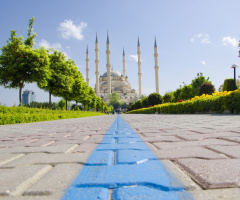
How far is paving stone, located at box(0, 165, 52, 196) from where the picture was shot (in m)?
A: 1.04

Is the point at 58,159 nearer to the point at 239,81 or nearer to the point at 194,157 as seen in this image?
the point at 194,157

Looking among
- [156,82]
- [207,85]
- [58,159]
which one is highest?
[156,82]

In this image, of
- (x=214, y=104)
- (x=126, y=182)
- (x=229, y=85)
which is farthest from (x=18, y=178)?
(x=229, y=85)

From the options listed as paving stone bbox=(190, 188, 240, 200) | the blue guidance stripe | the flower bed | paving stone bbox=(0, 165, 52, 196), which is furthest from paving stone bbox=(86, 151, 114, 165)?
the flower bed

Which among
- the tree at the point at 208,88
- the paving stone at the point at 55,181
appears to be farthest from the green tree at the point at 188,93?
the paving stone at the point at 55,181

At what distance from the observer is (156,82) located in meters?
70.1

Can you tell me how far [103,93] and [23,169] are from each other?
328 ft

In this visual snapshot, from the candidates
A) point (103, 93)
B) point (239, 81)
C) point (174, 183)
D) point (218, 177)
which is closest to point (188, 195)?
point (174, 183)

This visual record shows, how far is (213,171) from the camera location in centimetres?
124

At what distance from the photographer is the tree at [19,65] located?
1410 centimetres

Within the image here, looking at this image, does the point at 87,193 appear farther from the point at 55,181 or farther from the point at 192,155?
the point at 192,155

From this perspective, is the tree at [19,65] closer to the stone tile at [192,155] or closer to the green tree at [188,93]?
the stone tile at [192,155]

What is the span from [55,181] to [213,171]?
943 mm

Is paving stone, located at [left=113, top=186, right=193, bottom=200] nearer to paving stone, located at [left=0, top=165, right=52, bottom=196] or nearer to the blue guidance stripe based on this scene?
the blue guidance stripe
